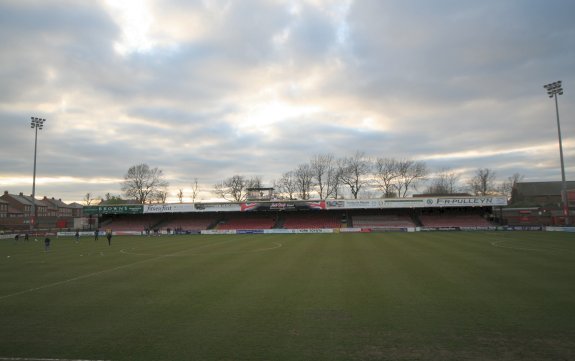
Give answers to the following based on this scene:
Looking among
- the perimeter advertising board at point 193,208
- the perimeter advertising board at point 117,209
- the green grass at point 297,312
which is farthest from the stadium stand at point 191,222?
the green grass at point 297,312

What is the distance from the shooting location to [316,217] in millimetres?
65688

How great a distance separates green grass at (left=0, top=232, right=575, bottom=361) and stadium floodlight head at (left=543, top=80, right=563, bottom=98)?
38.6m

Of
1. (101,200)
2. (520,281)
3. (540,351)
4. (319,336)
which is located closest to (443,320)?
(540,351)

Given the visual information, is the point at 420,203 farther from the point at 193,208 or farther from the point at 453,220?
the point at 193,208

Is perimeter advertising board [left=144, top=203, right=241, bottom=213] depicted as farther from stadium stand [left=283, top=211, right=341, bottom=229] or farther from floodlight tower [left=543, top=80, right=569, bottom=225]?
floodlight tower [left=543, top=80, right=569, bottom=225]

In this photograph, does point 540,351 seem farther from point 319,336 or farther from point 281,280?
point 281,280

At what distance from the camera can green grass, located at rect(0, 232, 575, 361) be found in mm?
7547

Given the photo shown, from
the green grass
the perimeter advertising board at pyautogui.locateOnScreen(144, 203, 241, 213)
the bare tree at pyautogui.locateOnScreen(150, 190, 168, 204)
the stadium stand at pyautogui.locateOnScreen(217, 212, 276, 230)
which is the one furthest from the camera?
the bare tree at pyautogui.locateOnScreen(150, 190, 168, 204)

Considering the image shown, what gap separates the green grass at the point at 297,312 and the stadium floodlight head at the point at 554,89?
38627 mm

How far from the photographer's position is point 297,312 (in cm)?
1032

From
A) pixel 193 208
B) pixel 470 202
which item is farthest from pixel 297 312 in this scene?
pixel 193 208

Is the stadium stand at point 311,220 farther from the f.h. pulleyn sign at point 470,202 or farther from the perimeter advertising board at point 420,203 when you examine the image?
the f.h. pulleyn sign at point 470,202

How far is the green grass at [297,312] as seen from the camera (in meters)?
7.55

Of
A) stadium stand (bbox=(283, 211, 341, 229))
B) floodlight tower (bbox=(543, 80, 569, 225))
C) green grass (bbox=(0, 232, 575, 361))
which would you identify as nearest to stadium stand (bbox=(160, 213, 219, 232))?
stadium stand (bbox=(283, 211, 341, 229))
